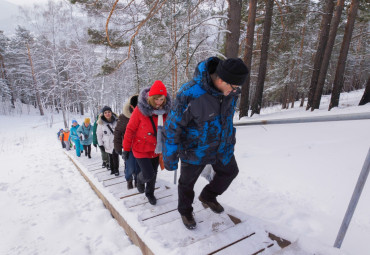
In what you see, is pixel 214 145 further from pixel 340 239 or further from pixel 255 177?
pixel 255 177

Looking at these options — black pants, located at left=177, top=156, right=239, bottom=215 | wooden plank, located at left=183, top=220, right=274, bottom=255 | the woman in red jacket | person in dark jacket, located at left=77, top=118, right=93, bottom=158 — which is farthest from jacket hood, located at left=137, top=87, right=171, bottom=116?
person in dark jacket, located at left=77, top=118, right=93, bottom=158

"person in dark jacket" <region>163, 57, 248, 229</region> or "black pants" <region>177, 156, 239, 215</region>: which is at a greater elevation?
"person in dark jacket" <region>163, 57, 248, 229</region>

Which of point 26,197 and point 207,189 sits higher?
point 207,189

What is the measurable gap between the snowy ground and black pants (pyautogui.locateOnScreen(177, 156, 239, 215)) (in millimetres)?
744

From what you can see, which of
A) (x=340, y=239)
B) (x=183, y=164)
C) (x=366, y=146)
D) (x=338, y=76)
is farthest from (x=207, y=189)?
(x=338, y=76)

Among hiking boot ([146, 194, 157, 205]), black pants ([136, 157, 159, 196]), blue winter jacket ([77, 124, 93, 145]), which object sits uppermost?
black pants ([136, 157, 159, 196])

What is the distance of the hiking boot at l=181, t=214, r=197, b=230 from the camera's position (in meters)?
2.19

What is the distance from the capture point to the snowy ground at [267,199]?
8.60 feet

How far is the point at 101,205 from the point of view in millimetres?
3908

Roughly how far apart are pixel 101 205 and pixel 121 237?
50.6 inches

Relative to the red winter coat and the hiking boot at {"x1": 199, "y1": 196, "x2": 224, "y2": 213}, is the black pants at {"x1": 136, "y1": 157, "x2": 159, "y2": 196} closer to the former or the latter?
the red winter coat

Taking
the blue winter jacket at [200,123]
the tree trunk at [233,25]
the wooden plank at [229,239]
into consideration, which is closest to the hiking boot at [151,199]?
the wooden plank at [229,239]

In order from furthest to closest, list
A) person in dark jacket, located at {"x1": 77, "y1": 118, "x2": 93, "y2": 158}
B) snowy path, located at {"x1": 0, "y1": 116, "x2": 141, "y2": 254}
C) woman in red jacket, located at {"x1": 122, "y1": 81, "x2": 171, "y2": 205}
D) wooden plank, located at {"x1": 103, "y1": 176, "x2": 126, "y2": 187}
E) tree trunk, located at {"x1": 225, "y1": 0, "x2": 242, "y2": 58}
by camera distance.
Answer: person in dark jacket, located at {"x1": 77, "y1": 118, "x2": 93, "y2": 158}
tree trunk, located at {"x1": 225, "y1": 0, "x2": 242, "y2": 58}
wooden plank, located at {"x1": 103, "y1": 176, "x2": 126, "y2": 187}
snowy path, located at {"x1": 0, "y1": 116, "x2": 141, "y2": 254}
woman in red jacket, located at {"x1": 122, "y1": 81, "x2": 171, "y2": 205}

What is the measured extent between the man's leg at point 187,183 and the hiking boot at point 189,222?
45mm
